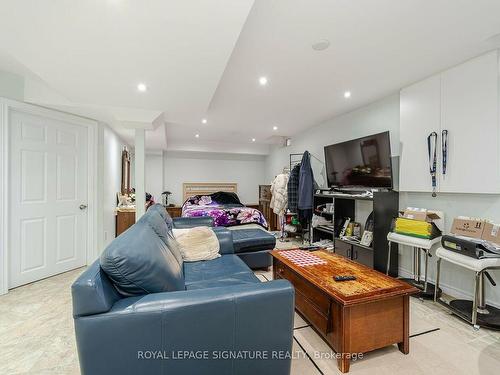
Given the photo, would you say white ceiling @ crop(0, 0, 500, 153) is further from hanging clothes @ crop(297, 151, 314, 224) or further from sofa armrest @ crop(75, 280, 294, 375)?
sofa armrest @ crop(75, 280, 294, 375)

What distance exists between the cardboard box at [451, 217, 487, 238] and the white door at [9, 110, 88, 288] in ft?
14.4

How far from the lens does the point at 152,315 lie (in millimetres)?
1020

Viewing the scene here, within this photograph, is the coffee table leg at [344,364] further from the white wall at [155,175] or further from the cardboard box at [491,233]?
the white wall at [155,175]

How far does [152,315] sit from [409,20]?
2.51 meters

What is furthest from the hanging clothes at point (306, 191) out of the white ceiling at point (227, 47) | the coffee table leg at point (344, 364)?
the coffee table leg at point (344, 364)

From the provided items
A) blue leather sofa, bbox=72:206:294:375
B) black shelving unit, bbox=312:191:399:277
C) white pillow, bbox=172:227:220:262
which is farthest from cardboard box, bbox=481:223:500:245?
white pillow, bbox=172:227:220:262

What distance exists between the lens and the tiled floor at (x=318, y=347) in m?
1.48

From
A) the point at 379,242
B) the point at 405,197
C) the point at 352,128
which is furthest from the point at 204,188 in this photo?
the point at 405,197

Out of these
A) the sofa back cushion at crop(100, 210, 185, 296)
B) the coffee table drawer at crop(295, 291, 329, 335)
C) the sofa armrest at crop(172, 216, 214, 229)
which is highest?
the sofa back cushion at crop(100, 210, 185, 296)

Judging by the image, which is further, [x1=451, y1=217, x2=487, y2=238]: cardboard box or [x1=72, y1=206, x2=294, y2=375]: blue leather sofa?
[x1=451, y1=217, x2=487, y2=238]: cardboard box

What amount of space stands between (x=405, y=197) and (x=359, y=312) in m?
2.15

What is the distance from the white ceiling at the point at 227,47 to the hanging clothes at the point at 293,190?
1.57m

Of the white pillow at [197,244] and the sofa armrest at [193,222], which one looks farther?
the sofa armrest at [193,222]

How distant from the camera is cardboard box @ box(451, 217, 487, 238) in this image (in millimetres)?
2084
